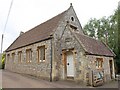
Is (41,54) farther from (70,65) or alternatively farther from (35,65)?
(70,65)

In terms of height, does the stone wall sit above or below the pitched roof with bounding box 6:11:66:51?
below

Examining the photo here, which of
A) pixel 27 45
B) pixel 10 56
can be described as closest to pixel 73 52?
pixel 27 45

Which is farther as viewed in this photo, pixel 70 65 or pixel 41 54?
pixel 41 54

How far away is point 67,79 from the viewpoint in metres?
14.4

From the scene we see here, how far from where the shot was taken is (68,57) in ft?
48.3

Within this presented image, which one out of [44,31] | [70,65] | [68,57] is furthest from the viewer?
[44,31]

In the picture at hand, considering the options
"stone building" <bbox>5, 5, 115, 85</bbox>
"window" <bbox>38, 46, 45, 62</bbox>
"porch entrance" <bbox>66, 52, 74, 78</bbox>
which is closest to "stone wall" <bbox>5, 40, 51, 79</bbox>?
"stone building" <bbox>5, 5, 115, 85</bbox>

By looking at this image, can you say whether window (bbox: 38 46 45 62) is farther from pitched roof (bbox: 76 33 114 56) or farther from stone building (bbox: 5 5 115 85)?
pitched roof (bbox: 76 33 114 56)

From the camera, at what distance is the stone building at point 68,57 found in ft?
41.0

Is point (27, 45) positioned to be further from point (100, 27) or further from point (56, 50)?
point (100, 27)

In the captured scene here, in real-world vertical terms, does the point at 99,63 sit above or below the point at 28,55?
below

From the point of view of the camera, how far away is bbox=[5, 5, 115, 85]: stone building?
12.5m

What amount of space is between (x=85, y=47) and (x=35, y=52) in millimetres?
6380

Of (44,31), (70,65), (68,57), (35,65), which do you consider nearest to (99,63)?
(70,65)
